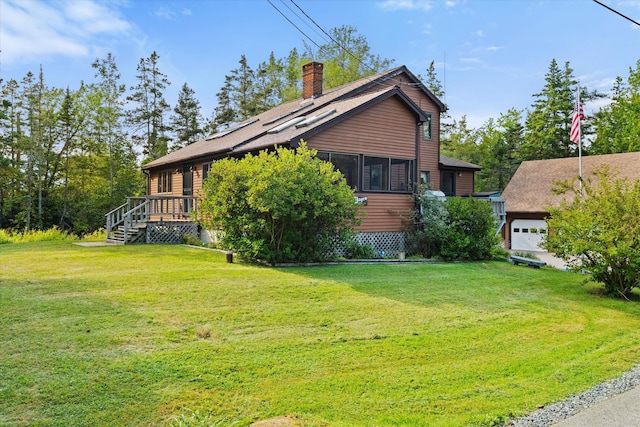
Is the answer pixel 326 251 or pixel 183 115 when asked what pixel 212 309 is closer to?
pixel 326 251

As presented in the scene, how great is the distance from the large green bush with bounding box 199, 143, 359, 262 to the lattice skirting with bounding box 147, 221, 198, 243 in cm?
466

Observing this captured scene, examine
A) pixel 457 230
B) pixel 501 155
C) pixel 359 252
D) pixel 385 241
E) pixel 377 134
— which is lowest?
pixel 359 252

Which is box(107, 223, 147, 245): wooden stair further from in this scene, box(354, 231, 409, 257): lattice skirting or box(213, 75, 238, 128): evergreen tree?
box(213, 75, 238, 128): evergreen tree

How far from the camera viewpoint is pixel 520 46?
22.3m

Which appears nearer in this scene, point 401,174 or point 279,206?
point 279,206

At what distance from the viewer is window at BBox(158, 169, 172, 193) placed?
2105 cm

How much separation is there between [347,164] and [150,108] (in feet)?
84.9

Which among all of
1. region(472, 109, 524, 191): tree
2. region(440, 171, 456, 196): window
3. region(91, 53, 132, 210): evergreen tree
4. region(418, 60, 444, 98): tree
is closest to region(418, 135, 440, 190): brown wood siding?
region(440, 171, 456, 196): window

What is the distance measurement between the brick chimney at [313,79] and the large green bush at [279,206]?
1019 cm

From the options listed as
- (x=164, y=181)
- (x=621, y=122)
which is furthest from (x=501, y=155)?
(x=164, y=181)

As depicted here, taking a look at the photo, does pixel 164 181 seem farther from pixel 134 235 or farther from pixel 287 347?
pixel 287 347

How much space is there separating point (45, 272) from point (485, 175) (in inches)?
1560

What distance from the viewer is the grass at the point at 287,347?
3676 millimetres

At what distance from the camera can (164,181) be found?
2172cm
